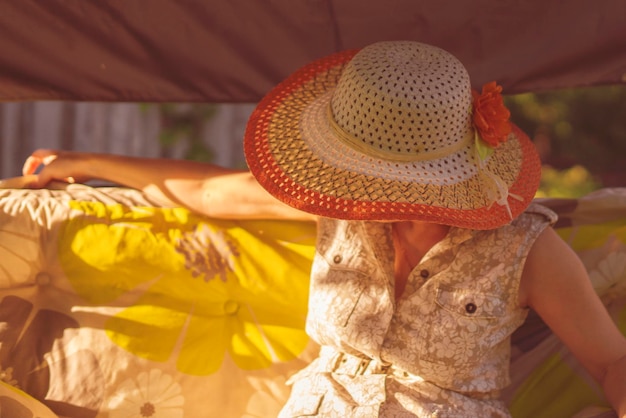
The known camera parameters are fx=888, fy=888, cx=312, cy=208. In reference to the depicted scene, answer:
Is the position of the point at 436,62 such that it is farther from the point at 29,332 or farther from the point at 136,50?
the point at 29,332

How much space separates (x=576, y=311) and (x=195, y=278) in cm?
100

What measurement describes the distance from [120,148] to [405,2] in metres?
3.46

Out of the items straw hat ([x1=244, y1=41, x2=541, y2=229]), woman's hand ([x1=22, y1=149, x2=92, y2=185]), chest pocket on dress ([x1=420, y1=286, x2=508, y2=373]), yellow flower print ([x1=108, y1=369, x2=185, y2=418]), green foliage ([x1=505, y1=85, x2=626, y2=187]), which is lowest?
Result: yellow flower print ([x1=108, y1=369, x2=185, y2=418])

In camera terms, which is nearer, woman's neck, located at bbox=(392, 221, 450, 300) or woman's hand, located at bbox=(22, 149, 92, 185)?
woman's neck, located at bbox=(392, 221, 450, 300)

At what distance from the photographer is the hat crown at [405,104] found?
6.00 ft

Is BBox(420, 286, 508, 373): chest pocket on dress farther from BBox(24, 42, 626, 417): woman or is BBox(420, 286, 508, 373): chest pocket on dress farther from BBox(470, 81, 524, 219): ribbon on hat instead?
BBox(470, 81, 524, 219): ribbon on hat

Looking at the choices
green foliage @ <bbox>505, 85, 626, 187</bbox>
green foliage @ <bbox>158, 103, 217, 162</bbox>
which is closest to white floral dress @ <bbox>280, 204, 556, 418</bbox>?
green foliage @ <bbox>158, 103, 217, 162</bbox>

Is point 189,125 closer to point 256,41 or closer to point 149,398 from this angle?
point 256,41

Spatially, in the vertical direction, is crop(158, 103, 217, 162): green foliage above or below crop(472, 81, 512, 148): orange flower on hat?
below

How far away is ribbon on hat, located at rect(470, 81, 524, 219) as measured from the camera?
1.93 metres

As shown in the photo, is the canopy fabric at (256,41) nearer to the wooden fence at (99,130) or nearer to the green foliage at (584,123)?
the wooden fence at (99,130)

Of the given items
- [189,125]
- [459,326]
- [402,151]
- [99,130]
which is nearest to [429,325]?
[459,326]

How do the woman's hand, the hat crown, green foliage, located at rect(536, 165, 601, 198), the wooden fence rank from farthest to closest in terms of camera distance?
green foliage, located at rect(536, 165, 601, 198) < the wooden fence < the woman's hand < the hat crown

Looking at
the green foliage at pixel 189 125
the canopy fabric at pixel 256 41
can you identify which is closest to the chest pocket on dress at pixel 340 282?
the canopy fabric at pixel 256 41
